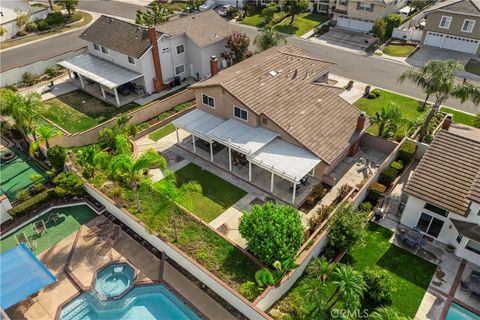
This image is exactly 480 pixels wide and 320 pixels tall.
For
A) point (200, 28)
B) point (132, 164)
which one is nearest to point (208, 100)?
point (132, 164)

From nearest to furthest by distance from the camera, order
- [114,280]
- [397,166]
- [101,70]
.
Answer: [114,280]
[397,166]
[101,70]

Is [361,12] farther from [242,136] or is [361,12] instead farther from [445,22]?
[242,136]

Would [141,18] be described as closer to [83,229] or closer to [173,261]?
[83,229]

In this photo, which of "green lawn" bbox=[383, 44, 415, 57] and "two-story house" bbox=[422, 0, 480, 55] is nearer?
"two-story house" bbox=[422, 0, 480, 55]

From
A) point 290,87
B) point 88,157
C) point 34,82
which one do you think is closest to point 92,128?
point 88,157

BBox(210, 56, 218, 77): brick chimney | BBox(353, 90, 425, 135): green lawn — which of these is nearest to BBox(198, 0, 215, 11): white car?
BBox(210, 56, 218, 77): brick chimney

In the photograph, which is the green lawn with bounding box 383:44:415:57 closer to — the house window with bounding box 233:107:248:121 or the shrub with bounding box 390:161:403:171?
the shrub with bounding box 390:161:403:171
